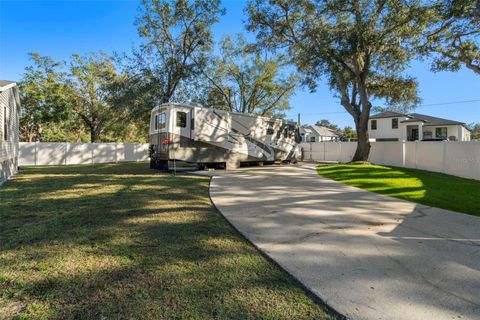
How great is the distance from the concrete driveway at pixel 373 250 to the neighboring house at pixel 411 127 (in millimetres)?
29634

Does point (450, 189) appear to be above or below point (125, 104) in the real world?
below

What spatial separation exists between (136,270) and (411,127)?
120ft

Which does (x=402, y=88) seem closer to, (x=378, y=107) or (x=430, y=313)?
(x=378, y=107)

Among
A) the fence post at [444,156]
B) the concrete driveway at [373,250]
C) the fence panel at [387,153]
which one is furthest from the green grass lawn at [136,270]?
the fence panel at [387,153]

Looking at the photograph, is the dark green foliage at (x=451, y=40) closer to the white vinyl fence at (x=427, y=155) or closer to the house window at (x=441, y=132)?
the white vinyl fence at (x=427, y=155)

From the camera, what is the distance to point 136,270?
287cm

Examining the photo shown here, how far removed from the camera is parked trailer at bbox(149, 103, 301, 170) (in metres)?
11.9

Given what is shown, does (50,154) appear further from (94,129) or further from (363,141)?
(363,141)

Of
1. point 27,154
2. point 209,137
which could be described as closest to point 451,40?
point 209,137

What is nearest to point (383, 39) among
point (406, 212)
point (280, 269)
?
point (406, 212)

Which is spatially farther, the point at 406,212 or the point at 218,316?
the point at 406,212

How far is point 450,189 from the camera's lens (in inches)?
333

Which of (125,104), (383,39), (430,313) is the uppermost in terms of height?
(383,39)

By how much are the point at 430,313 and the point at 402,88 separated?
58.1 ft
